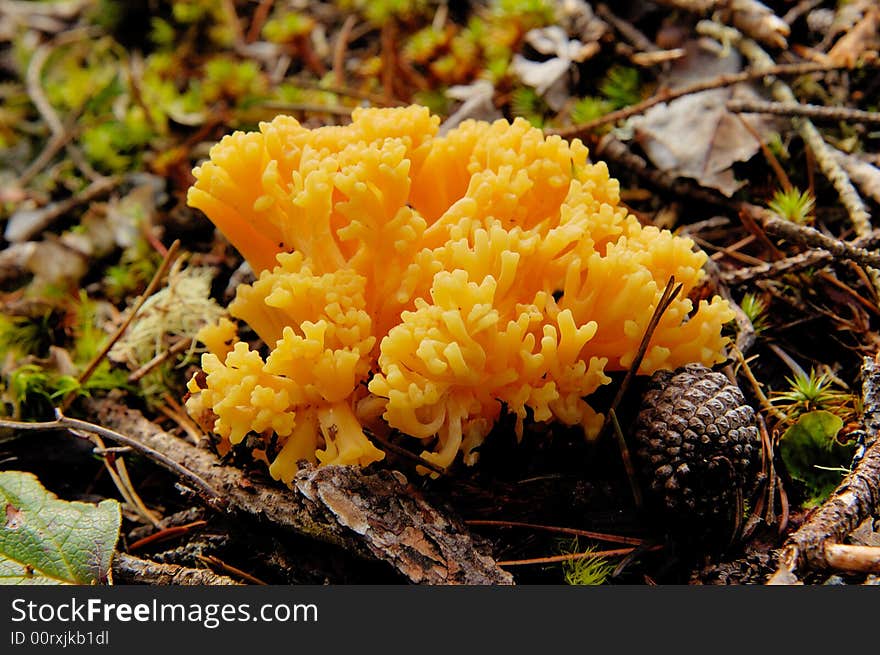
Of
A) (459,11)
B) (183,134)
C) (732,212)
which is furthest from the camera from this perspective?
(459,11)

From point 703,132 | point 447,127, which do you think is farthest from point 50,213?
point 703,132

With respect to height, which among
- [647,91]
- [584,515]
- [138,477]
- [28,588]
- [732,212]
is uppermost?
[647,91]

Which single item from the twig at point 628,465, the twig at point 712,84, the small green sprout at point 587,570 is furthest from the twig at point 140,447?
the twig at point 712,84

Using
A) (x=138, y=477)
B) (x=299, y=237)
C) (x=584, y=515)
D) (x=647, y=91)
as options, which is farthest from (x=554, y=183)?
(x=138, y=477)

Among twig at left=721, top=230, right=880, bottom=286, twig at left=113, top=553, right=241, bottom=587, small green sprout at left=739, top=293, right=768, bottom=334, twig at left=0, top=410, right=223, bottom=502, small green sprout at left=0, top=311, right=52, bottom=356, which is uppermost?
twig at left=721, top=230, right=880, bottom=286

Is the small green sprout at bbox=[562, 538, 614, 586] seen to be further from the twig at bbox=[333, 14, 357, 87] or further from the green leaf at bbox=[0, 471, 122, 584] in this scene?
the twig at bbox=[333, 14, 357, 87]

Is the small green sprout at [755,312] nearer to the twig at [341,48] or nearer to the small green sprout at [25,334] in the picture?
the twig at [341,48]

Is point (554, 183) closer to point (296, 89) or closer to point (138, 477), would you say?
point (138, 477)

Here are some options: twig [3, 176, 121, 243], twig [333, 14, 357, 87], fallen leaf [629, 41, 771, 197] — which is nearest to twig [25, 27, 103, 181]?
twig [3, 176, 121, 243]
